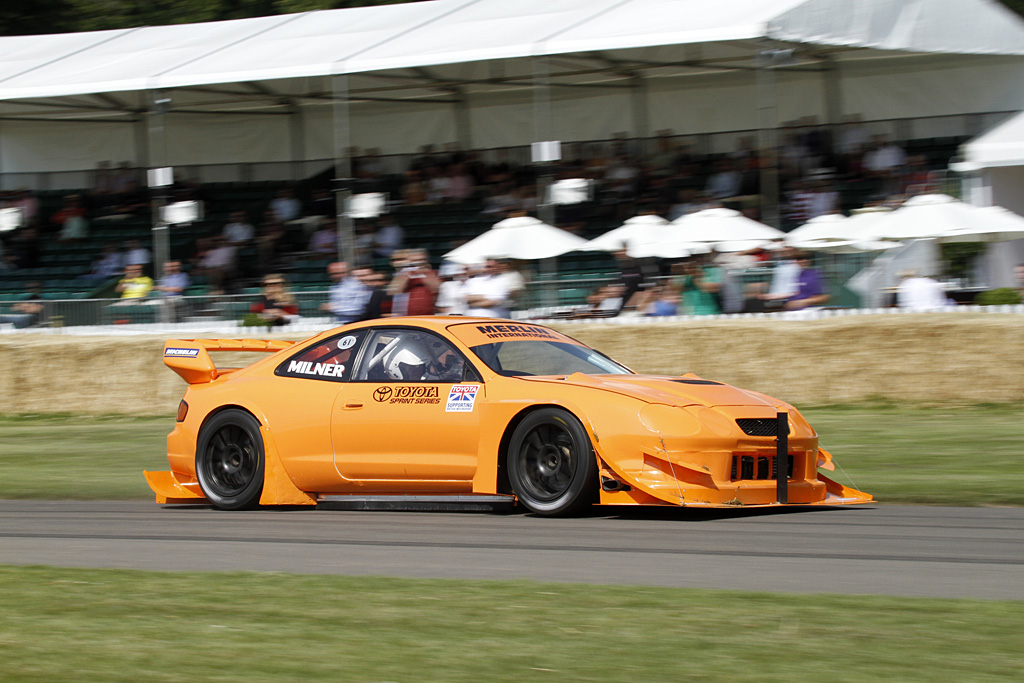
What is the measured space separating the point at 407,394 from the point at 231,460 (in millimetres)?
1437

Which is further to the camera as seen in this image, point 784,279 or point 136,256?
point 136,256

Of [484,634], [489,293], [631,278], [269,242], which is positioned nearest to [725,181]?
[631,278]

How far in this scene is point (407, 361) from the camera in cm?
838

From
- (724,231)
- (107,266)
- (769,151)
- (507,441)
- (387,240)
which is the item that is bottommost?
(507,441)

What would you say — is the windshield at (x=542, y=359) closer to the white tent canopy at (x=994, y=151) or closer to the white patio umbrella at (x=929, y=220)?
the white patio umbrella at (x=929, y=220)

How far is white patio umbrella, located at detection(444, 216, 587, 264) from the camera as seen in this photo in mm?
19281

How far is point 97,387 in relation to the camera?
17.2 m

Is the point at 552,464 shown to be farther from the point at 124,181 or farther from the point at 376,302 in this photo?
the point at 124,181

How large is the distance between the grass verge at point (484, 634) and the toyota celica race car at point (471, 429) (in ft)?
6.58

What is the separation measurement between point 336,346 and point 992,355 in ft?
24.9

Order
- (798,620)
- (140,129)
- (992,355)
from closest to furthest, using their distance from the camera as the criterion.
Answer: (798,620) → (992,355) → (140,129)

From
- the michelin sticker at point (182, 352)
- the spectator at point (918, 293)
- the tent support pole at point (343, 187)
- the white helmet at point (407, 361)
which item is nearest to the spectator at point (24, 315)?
the tent support pole at point (343, 187)

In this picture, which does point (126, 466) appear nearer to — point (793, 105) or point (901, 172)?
point (901, 172)

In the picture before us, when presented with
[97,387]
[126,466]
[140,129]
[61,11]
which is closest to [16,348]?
[97,387]
